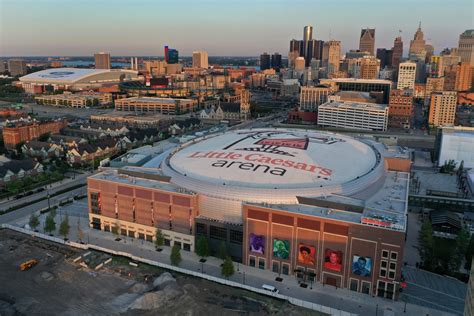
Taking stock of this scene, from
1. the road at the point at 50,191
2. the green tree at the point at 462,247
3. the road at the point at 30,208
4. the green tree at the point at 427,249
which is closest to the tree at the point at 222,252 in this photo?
the green tree at the point at 427,249

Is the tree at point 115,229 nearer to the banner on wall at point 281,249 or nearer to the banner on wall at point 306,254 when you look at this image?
the banner on wall at point 281,249

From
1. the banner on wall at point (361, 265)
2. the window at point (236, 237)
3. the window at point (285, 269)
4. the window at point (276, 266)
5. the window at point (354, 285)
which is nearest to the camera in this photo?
the banner on wall at point (361, 265)

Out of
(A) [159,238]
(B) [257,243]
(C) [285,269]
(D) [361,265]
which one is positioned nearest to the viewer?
(D) [361,265]

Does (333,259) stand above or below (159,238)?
above

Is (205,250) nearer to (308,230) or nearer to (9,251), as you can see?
(308,230)

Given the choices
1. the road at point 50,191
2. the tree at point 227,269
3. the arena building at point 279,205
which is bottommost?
the road at point 50,191

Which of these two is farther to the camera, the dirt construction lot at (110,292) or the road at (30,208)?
the road at (30,208)

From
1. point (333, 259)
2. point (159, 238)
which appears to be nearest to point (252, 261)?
point (333, 259)

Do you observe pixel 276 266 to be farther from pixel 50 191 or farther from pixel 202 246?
pixel 50 191
